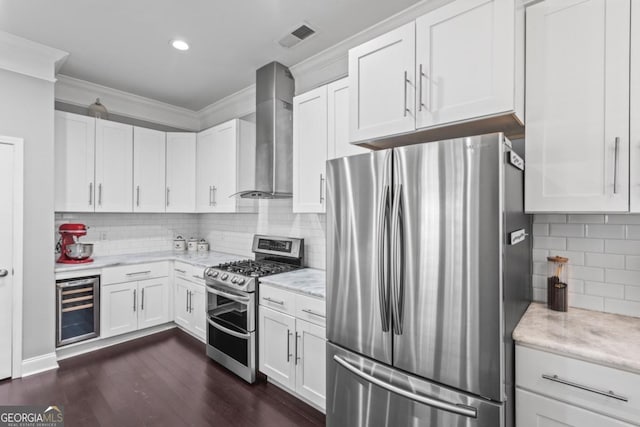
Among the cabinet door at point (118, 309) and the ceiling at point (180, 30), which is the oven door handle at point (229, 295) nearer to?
the cabinet door at point (118, 309)

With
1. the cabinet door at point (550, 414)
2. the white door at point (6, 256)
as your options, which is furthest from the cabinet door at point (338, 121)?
the white door at point (6, 256)

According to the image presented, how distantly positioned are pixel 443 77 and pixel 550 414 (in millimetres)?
1597

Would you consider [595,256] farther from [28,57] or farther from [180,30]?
[28,57]

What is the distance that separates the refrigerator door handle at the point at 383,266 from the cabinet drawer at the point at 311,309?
708mm

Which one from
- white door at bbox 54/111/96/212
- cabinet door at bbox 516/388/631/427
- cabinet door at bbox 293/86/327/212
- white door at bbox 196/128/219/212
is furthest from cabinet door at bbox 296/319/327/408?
white door at bbox 54/111/96/212

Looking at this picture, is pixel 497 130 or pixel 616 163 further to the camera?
pixel 497 130

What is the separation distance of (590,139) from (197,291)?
3.54 metres

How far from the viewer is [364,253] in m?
1.71

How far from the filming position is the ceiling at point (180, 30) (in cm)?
230

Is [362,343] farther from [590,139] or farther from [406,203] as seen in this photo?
[590,139]

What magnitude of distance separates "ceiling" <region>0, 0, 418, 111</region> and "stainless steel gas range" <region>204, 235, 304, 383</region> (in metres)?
1.85

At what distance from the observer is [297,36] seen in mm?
2688

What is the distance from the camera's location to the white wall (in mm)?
2820

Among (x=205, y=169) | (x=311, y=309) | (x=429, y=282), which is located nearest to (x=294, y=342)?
(x=311, y=309)
